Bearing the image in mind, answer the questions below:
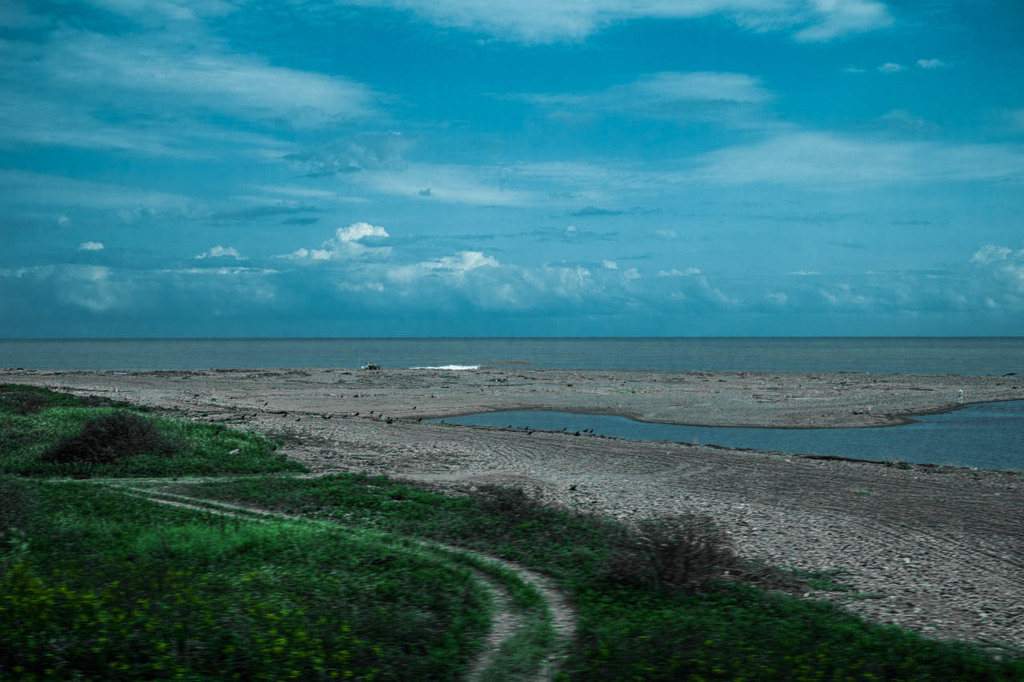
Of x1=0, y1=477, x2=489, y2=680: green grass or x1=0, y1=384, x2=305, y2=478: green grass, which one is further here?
x1=0, y1=384, x2=305, y2=478: green grass

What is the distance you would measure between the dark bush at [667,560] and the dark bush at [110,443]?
14.4 metres

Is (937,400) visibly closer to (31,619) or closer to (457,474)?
(457,474)

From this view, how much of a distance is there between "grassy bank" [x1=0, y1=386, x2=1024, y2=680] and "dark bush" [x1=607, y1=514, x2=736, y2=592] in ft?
0.11

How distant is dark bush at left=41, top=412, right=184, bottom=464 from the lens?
2123cm

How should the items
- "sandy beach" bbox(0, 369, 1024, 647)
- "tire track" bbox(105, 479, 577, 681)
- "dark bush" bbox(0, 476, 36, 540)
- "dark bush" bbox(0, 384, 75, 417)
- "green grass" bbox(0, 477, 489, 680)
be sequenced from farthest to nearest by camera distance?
1. "dark bush" bbox(0, 384, 75, 417)
2. "dark bush" bbox(0, 476, 36, 540)
3. "sandy beach" bbox(0, 369, 1024, 647)
4. "tire track" bbox(105, 479, 577, 681)
5. "green grass" bbox(0, 477, 489, 680)

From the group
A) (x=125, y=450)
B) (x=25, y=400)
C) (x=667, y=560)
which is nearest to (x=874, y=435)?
(x=667, y=560)

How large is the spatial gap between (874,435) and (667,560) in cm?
2848

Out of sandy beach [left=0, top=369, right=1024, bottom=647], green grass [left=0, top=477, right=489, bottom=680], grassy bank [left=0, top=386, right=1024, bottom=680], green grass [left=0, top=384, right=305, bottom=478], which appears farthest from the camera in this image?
green grass [left=0, top=384, right=305, bottom=478]

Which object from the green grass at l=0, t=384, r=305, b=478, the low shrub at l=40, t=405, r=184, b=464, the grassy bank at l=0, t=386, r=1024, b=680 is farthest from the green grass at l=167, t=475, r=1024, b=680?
the low shrub at l=40, t=405, r=184, b=464

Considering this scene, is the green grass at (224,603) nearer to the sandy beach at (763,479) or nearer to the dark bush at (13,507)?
the dark bush at (13,507)

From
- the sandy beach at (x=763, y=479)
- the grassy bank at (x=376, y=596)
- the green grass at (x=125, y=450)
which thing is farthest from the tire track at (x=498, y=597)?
the sandy beach at (x=763, y=479)

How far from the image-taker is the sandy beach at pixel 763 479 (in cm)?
1234

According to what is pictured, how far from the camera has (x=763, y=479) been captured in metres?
22.1

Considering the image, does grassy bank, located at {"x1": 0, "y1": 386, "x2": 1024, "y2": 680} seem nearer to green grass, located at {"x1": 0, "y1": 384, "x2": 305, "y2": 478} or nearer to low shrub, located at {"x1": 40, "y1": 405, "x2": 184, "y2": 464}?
green grass, located at {"x1": 0, "y1": 384, "x2": 305, "y2": 478}
